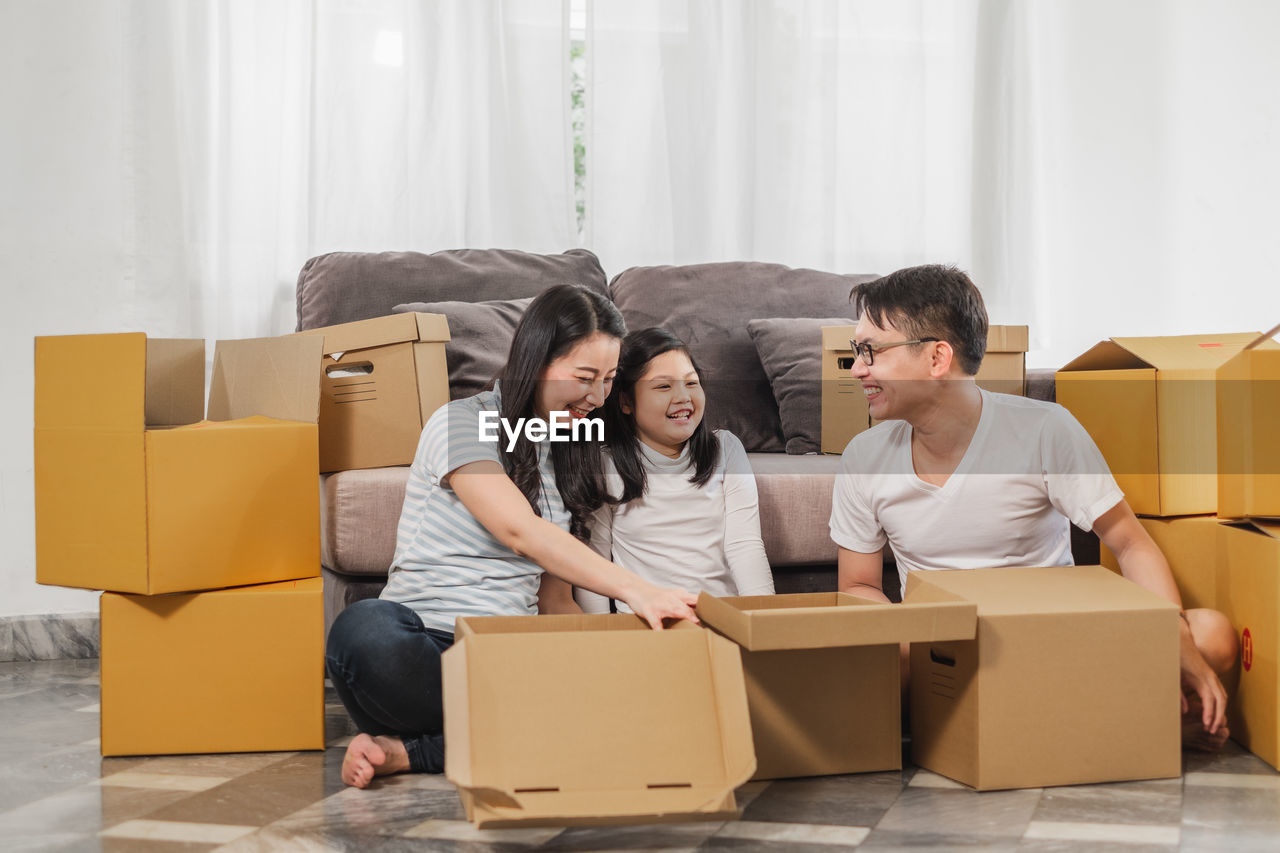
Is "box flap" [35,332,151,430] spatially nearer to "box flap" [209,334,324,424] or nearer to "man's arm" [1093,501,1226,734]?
"box flap" [209,334,324,424]

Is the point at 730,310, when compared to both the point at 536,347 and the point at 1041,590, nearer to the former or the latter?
the point at 536,347

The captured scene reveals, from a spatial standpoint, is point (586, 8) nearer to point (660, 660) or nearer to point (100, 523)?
point (100, 523)

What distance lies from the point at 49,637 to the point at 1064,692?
1.99 m


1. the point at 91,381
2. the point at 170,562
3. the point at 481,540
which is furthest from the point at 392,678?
the point at 91,381

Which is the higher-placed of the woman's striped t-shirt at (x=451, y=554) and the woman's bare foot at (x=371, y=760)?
the woman's striped t-shirt at (x=451, y=554)

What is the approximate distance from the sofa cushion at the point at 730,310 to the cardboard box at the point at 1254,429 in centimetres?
96

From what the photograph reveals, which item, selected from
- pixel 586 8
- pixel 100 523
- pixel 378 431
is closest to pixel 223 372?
pixel 378 431

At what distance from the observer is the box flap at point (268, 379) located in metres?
1.64

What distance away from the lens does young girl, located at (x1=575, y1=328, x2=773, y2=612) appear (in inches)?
66.4

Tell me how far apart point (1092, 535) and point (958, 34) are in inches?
57.3

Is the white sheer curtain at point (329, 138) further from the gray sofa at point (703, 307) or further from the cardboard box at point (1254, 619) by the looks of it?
the cardboard box at point (1254, 619)

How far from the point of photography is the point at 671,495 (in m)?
1.70

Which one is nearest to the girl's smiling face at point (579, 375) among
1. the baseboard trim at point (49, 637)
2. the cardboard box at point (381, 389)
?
Answer: the cardboard box at point (381, 389)

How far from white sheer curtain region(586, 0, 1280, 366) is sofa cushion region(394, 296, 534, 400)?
1.88 ft
